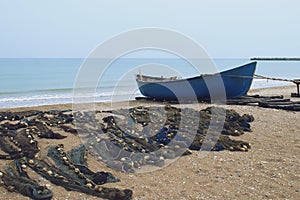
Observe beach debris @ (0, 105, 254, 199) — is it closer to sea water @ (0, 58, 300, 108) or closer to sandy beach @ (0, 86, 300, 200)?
sandy beach @ (0, 86, 300, 200)

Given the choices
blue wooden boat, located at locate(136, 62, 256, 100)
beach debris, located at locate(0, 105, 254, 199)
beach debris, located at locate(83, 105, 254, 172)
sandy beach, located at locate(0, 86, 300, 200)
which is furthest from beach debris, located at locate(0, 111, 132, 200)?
blue wooden boat, located at locate(136, 62, 256, 100)

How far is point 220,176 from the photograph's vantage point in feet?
17.8

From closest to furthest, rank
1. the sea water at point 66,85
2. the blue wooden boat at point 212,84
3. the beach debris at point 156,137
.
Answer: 1. the beach debris at point 156,137
2. the blue wooden boat at point 212,84
3. the sea water at point 66,85

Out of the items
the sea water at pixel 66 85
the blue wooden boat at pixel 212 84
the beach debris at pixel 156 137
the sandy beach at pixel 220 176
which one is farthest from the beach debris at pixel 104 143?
the blue wooden boat at pixel 212 84

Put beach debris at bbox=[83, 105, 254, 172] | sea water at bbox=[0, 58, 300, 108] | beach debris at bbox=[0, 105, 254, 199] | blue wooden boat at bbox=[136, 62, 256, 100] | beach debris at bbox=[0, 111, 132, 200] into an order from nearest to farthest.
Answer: beach debris at bbox=[0, 111, 132, 200] < beach debris at bbox=[0, 105, 254, 199] < beach debris at bbox=[83, 105, 254, 172] < blue wooden boat at bbox=[136, 62, 256, 100] < sea water at bbox=[0, 58, 300, 108]

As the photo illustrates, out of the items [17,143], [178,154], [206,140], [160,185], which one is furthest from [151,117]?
[160,185]

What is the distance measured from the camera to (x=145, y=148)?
22.2 feet

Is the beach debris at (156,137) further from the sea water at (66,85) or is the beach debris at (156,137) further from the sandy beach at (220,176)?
the sea water at (66,85)

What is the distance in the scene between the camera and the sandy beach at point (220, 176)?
15.5 feet

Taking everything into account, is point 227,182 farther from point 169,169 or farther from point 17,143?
point 17,143

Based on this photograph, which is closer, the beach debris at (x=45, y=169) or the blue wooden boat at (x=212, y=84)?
the beach debris at (x=45, y=169)

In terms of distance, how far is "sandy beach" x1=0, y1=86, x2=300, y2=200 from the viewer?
4.73 metres

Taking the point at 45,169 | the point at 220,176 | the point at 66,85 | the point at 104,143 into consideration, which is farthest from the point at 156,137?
the point at 66,85

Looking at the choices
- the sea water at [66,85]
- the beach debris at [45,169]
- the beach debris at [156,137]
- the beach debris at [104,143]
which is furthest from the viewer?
the sea water at [66,85]
